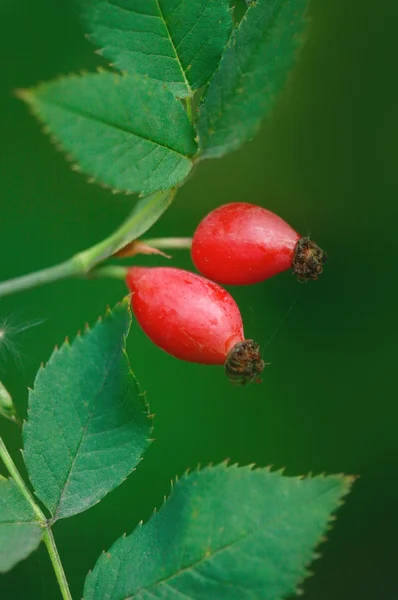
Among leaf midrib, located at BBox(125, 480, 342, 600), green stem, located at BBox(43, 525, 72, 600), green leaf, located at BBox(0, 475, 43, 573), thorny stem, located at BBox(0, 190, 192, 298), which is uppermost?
thorny stem, located at BBox(0, 190, 192, 298)

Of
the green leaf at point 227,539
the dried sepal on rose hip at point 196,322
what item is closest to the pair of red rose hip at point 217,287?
the dried sepal on rose hip at point 196,322

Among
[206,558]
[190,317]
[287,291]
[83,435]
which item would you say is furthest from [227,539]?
[287,291]

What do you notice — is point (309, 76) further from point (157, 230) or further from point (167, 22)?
point (167, 22)

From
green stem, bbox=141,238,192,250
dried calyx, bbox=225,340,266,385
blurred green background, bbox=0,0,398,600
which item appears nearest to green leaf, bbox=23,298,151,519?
dried calyx, bbox=225,340,266,385

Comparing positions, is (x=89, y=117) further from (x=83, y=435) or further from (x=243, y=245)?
(x=83, y=435)

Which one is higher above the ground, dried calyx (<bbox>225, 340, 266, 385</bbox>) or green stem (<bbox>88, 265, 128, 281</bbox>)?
green stem (<bbox>88, 265, 128, 281</bbox>)

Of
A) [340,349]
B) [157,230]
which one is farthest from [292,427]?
[157,230]

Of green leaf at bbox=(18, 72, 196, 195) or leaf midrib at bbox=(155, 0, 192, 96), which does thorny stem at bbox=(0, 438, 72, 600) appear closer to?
green leaf at bbox=(18, 72, 196, 195)
